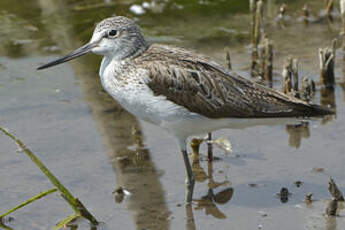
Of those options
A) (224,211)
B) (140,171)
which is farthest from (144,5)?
(224,211)

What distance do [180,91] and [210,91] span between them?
321 mm

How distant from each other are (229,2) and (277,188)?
6386mm

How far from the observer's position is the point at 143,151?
8.45 m

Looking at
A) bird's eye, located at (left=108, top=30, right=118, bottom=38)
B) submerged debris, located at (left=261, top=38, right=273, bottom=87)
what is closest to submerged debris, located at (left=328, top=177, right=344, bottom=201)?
bird's eye, located at (left=108, top=30, right=118, bottom=38)

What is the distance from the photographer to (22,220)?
23.1 ft

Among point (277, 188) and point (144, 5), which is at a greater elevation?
point (144, 5)

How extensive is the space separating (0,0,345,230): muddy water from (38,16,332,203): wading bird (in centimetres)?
56

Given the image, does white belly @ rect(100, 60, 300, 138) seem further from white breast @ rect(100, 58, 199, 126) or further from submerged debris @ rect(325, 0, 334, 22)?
submerged debris @ rect(325, 0, 334, 22)

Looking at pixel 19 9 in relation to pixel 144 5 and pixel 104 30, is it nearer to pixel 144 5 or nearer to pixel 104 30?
pixel 144 5

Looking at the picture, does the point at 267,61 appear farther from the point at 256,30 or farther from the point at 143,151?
the point at 143,151

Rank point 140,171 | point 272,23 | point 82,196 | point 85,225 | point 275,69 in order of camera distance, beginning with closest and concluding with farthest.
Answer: point 85,225, point 82,196, point 140,171, point 275,69, point 272,23

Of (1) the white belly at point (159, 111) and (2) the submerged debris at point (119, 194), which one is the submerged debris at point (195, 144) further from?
(2) the submerged debris at point (119, 194)

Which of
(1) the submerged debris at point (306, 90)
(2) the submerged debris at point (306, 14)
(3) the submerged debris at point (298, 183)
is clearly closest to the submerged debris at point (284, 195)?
(3) the submerged debris at point (298, 183)

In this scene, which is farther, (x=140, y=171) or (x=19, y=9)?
(x=19, y=9)
